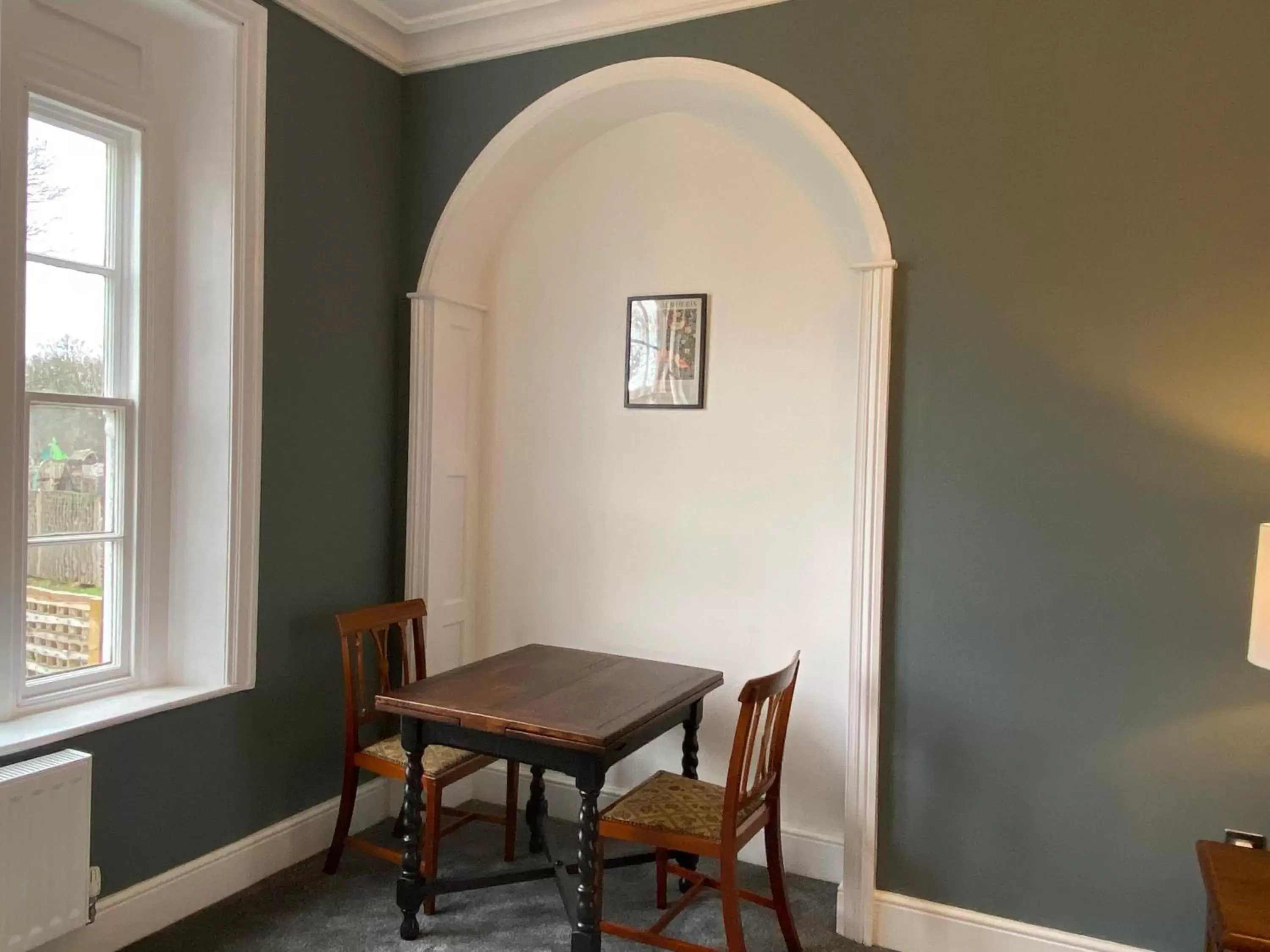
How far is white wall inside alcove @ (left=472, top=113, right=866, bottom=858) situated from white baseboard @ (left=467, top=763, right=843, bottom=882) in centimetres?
4

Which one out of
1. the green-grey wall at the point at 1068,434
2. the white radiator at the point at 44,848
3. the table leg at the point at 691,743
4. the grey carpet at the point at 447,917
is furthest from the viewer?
the table leg at the point at 691,743

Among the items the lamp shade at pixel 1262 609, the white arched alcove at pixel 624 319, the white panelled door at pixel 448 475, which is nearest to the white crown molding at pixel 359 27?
the white arched alcove at pixel 624 319

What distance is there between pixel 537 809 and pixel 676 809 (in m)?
0.75

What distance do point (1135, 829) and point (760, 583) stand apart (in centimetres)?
128

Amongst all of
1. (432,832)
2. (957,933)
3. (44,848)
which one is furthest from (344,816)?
(957,933)

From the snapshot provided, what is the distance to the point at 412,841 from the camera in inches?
98.7

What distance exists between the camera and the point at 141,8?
101 inches

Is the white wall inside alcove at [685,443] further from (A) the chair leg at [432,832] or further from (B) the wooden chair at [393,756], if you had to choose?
(A) the chair leg at [432,832]

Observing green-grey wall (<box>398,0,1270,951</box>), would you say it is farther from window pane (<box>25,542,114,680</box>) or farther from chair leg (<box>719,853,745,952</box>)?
window pane (<box>25,542,114,680</box>)

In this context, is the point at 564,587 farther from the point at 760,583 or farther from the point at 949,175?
the point at 949,175

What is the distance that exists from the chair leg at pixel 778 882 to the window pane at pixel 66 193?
8.07 feet

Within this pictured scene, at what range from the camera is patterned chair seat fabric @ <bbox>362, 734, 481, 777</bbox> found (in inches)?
106

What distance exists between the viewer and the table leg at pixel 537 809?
2.97 m

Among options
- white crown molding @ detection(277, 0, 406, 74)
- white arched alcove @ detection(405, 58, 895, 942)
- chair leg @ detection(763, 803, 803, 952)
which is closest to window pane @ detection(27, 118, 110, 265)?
white crown molding @ detection(277, 0, 406, 74)
